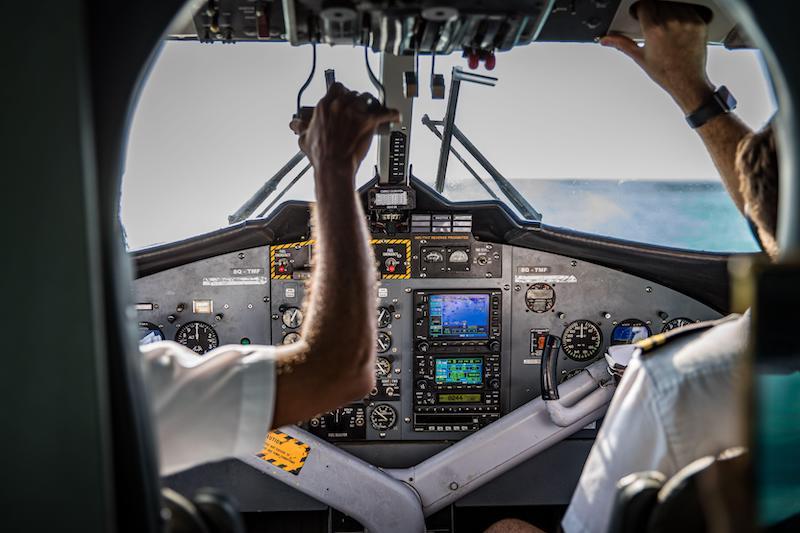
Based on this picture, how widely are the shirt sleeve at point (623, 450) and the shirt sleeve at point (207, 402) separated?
1.93ft

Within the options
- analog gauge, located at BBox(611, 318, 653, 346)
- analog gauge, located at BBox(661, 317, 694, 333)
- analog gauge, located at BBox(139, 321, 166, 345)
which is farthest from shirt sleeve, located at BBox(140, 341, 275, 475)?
analog gauge, located at BBox(661, 317, 694, 333)

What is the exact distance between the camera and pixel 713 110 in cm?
130

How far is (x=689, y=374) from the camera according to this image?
1.14 m

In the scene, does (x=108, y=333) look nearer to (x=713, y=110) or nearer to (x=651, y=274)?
(x=713, y=110)

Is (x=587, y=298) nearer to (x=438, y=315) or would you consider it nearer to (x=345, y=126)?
(x=438, y=315)

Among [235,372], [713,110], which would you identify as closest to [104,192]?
[235,372]

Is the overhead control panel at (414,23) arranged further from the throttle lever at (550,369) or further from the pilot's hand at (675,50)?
the throttle lever at (550,369)

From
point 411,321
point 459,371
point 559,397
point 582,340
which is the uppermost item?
point 411,321

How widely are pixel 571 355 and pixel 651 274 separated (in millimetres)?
608

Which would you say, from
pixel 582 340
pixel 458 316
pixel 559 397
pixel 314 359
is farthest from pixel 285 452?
pixel 314 359

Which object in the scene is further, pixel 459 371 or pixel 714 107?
pixel 459 371

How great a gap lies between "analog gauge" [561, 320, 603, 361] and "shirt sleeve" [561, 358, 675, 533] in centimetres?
258

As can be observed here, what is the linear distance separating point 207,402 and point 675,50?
1.09 m

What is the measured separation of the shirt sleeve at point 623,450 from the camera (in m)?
1.16
